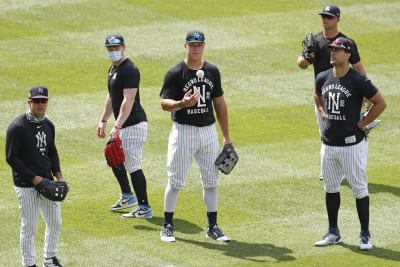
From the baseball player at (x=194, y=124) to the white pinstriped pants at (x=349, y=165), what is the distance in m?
1.12

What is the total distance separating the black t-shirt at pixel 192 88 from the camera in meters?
10.3

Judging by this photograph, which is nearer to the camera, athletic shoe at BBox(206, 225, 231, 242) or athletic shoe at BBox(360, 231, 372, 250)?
athletic shoe at BBox(360, 231, 372, 250)

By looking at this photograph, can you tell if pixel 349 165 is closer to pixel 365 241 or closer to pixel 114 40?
pixel 365 241

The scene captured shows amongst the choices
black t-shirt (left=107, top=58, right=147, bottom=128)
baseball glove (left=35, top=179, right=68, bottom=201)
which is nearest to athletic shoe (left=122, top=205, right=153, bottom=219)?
black t-shirt (left=107, top=58, right=147, bottom=128)

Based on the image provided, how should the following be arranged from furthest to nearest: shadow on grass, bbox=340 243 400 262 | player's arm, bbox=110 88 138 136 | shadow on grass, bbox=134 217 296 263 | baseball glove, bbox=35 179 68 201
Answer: player's arm, bbox=110 88 138 136 → shadow on grass, bbox=134 217 296 263 → shadow on grass, bbox=340 243 400 262 → baseball glove, bbox=35 179 68 201

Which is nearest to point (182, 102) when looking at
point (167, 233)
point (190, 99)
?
point (190, 99)

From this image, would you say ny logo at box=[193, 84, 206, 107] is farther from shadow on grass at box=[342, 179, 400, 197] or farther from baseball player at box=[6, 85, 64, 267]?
shadow on grass at box=[342, 179, 400, 197]

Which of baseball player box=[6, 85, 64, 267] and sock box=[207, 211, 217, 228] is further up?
baseball player box=[6, 85, 64, 267]

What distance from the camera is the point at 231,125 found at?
588 inches

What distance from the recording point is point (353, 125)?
398 inches

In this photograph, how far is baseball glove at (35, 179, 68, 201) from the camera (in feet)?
29.9

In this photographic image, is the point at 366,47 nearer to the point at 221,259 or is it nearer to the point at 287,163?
the point at 287,163

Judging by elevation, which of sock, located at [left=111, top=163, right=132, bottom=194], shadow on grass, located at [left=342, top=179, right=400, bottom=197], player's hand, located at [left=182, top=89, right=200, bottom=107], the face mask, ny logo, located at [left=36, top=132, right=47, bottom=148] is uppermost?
the face mask

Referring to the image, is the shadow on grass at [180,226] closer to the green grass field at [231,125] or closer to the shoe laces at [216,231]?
the green grass field at [231,125]
